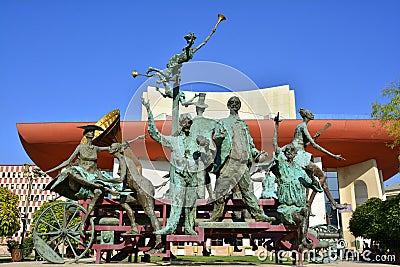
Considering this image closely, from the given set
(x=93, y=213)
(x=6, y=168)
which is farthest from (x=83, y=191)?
(x=6, y=168)

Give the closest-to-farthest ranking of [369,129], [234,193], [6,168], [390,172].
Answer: [234,193] < [369,129] < [390,172] < [6,168]

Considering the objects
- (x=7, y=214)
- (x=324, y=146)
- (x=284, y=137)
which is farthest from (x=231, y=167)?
(x=324, y=146)

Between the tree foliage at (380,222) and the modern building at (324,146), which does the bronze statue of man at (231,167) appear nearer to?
the tree foliage at (380,222)

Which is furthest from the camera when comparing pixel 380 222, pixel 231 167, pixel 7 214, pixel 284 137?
pixel 284 137

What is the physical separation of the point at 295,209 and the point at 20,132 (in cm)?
2981

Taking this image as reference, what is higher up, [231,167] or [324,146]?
[324,146]

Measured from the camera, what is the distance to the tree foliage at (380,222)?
A: 1734cm

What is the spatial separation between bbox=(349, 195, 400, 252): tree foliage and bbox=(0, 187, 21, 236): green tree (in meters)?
18.9

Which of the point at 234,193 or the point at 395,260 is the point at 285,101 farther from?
the point at 234,193

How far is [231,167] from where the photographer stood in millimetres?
8344

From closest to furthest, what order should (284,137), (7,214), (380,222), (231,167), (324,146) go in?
(231,167)
(380,222)
(7,214)
(284,137)
(324,146)

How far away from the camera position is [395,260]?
56.4ft

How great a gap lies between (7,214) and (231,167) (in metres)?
17.3

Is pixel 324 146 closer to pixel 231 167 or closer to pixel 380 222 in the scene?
pixel 380 222
